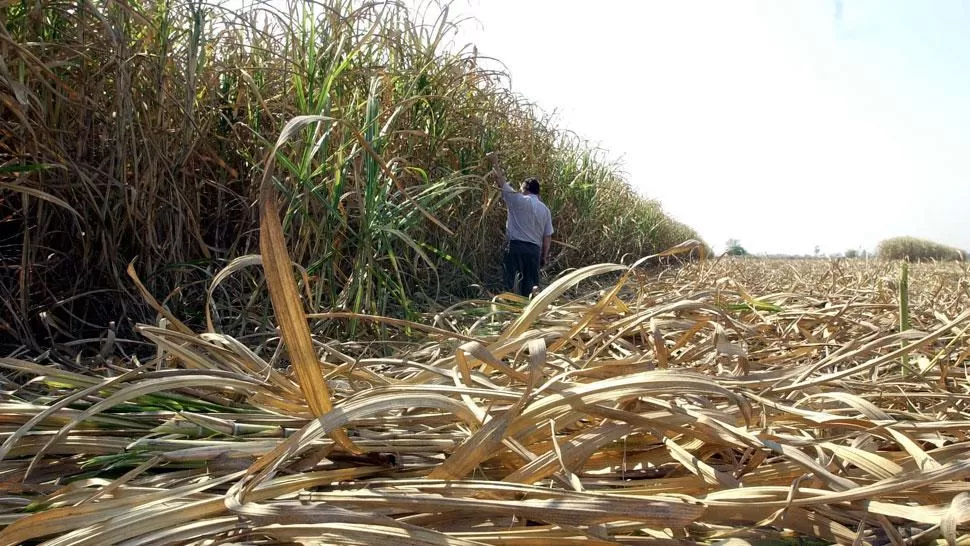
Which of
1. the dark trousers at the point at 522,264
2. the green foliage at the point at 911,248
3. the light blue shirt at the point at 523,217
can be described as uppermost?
the light blue shirt at the point at 523,217

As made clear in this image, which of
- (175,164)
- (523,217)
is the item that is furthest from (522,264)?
(175,164)

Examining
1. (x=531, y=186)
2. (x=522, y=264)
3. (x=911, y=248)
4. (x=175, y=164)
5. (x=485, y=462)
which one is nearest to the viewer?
(x=485, y=462)

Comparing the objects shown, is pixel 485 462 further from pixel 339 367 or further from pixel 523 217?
pixel 523 217

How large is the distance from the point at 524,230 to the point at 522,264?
0.32m

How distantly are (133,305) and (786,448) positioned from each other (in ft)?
6.42

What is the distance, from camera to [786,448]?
633 millimetres

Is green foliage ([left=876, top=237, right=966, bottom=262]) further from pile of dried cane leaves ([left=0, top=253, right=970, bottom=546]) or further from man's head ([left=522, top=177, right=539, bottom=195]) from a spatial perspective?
pile of dried cane leaves ([left=0, top=253, right=970, bottom=546])

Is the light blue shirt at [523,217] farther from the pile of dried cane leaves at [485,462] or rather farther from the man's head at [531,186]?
the pile of dried cane leaves at [485,462]

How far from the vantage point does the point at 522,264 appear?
4.75 meters

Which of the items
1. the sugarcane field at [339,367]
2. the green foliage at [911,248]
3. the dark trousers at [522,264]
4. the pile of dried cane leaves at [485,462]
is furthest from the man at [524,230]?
the green foliage at [911,248]

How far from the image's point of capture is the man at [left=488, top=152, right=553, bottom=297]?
450cm

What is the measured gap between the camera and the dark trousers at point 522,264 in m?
4.63

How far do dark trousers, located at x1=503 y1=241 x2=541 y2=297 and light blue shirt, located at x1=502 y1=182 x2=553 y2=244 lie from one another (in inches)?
2.4

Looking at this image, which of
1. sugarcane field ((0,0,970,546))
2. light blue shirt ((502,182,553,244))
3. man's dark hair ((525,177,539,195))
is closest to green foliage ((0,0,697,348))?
sugarcane field ((0,0,970,546))
